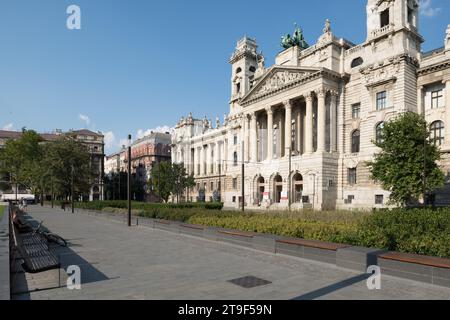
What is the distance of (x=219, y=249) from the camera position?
12.8 meters

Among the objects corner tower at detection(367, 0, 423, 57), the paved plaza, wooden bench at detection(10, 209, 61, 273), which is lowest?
the paved plaza

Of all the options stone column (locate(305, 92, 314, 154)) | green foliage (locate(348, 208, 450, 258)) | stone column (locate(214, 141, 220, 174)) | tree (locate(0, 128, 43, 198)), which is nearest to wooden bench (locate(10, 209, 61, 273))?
green foliage (locate(348, 208, 450, 258))

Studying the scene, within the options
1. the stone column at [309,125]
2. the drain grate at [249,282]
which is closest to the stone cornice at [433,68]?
the stone column at [309,125]

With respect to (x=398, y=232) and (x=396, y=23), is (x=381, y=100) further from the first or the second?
(x=398, y=232)

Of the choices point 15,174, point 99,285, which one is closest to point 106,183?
point 15,174

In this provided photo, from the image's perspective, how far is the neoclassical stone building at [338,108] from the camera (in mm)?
40844

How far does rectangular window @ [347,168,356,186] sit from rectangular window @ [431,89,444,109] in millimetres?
12247

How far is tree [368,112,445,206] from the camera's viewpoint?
3067 centimetres

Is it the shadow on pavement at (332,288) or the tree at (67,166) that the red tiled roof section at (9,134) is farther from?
the shadow on pavement at (332,288)

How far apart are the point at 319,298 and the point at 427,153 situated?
29.2 meters

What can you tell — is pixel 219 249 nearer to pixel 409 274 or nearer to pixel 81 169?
pixel 409 274

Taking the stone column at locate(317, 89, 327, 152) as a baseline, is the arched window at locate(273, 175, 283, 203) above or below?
below

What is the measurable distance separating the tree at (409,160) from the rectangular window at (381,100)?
1104 centimetres

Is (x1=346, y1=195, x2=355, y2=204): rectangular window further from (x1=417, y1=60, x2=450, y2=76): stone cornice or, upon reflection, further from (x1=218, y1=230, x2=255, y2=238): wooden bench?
(x1=218, y1=230, x2=255, y2=238): wooden bench
